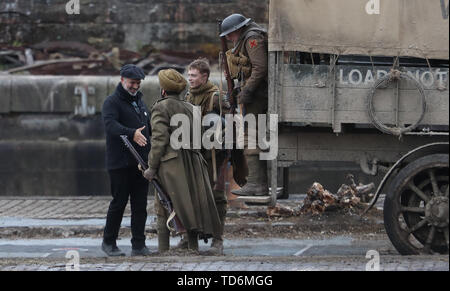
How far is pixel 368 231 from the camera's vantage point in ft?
36.8

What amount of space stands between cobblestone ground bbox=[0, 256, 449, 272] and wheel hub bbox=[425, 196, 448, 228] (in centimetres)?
31

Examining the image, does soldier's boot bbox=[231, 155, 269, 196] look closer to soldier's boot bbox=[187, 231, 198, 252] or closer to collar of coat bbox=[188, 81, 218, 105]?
soldier's boot bbox=[187, 231, 198, 252]

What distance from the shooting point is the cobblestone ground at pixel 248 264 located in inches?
312

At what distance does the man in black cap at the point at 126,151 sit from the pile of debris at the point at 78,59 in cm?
589

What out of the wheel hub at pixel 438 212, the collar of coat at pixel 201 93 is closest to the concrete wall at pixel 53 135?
the collar of coat at pixel 201 93

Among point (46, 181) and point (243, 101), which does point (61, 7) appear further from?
point (243, 101)

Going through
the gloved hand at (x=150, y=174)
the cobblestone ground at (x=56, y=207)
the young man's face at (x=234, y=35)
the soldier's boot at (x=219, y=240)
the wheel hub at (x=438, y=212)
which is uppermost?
the young man's face at (x=234, y=35)

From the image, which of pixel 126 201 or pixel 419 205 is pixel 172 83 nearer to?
pixel 126 201

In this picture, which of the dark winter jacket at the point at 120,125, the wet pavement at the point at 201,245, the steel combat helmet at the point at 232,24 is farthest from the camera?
the dark winter jacket at the point at 120,125

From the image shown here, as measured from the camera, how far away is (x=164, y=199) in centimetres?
932

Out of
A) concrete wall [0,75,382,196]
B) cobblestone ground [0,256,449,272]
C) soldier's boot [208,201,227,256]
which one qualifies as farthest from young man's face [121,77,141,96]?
concrete wall [0,75,382,196]

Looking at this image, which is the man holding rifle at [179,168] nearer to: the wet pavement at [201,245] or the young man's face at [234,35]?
the wet pavement at [201,245]

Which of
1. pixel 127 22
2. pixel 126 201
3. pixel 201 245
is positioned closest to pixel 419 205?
pixel 201 245

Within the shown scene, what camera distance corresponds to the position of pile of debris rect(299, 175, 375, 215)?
11.7m
